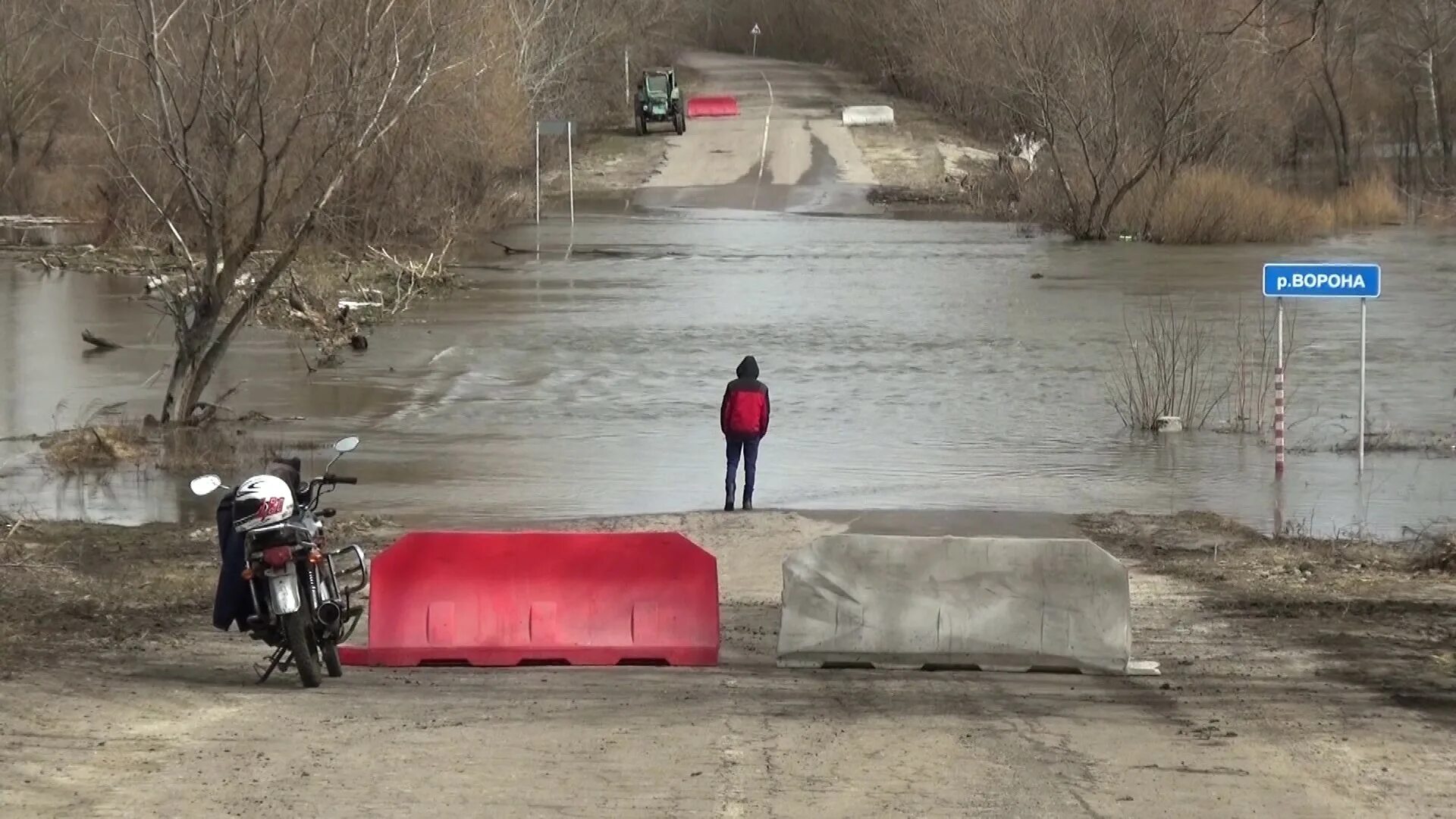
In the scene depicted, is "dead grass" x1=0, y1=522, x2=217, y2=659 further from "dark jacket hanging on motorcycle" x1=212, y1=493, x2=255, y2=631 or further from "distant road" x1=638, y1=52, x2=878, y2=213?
"distant road" x1=638, y1=52, x2=878, y2=213

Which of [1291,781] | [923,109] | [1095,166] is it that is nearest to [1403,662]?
[1291,781]

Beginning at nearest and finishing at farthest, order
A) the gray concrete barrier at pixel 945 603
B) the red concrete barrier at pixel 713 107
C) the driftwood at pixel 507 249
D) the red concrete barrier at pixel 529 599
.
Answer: the gray concrete barrier at pixel 945 603 < the red concrete barrier at pixel 529 599 < the driftwood at pixel 507 249 < the red concrete barrier at pixel 713 107

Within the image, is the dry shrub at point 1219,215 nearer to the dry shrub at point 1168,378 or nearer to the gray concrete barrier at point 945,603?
the dry shrub at point 1168,378

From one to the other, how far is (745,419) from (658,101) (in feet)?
215

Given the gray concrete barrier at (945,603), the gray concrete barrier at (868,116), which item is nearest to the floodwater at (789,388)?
the gray concrete barrier at (945,603)

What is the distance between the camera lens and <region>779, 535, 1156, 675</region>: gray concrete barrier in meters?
9.91

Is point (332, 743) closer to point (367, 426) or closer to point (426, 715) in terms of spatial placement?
point (426, 715)

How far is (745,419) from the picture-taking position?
1586 centimetres

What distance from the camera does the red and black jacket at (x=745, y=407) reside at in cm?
1584

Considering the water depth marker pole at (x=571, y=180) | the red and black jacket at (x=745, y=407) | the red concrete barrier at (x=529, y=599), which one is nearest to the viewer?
the red concrete barrier at (x=529, y=599)

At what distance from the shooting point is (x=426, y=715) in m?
8.66

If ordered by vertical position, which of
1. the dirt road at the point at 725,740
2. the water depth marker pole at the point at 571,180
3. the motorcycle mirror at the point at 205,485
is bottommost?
the dirt road at the point at 725,740

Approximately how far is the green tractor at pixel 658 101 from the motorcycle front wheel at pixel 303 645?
235 feet

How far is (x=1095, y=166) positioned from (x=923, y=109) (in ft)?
122
